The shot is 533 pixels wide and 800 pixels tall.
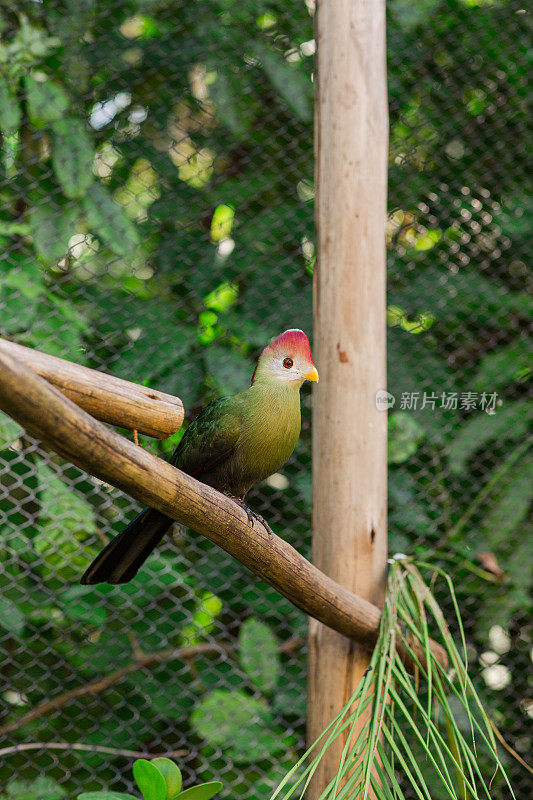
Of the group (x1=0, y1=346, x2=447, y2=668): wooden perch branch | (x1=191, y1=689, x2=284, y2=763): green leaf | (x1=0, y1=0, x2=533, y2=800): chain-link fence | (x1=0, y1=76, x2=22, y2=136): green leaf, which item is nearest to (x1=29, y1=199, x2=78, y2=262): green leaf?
(x1=0, y1=0, x2=533, y2=800): chain-link fence

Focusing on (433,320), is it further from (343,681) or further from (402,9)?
(343,681)

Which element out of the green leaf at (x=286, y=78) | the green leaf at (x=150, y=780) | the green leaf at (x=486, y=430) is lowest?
the green leaf at (x=486, y=430)

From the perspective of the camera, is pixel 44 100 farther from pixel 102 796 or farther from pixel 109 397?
pixel 102 796

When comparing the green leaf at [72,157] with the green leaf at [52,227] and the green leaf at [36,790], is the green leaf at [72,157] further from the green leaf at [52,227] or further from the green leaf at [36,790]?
the green leaf at [36,790]

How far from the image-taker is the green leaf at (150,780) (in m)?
0.81

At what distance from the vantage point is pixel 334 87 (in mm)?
1185

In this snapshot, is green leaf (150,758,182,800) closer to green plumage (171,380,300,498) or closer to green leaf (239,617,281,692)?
green plumage (171,380,300,498)

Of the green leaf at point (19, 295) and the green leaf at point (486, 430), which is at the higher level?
the green leaf at point (19, 295)

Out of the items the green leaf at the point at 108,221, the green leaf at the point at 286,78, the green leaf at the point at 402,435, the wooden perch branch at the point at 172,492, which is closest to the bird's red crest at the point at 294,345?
the wooden perch branch at the point at 172,492

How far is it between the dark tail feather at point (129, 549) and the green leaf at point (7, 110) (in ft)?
3.05

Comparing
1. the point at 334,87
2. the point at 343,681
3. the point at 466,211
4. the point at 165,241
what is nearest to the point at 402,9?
the point at 466,211

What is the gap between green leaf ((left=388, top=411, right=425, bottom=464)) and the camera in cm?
166

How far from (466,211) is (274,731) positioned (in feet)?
4.43

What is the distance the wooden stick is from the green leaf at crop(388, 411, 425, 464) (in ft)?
3.35
